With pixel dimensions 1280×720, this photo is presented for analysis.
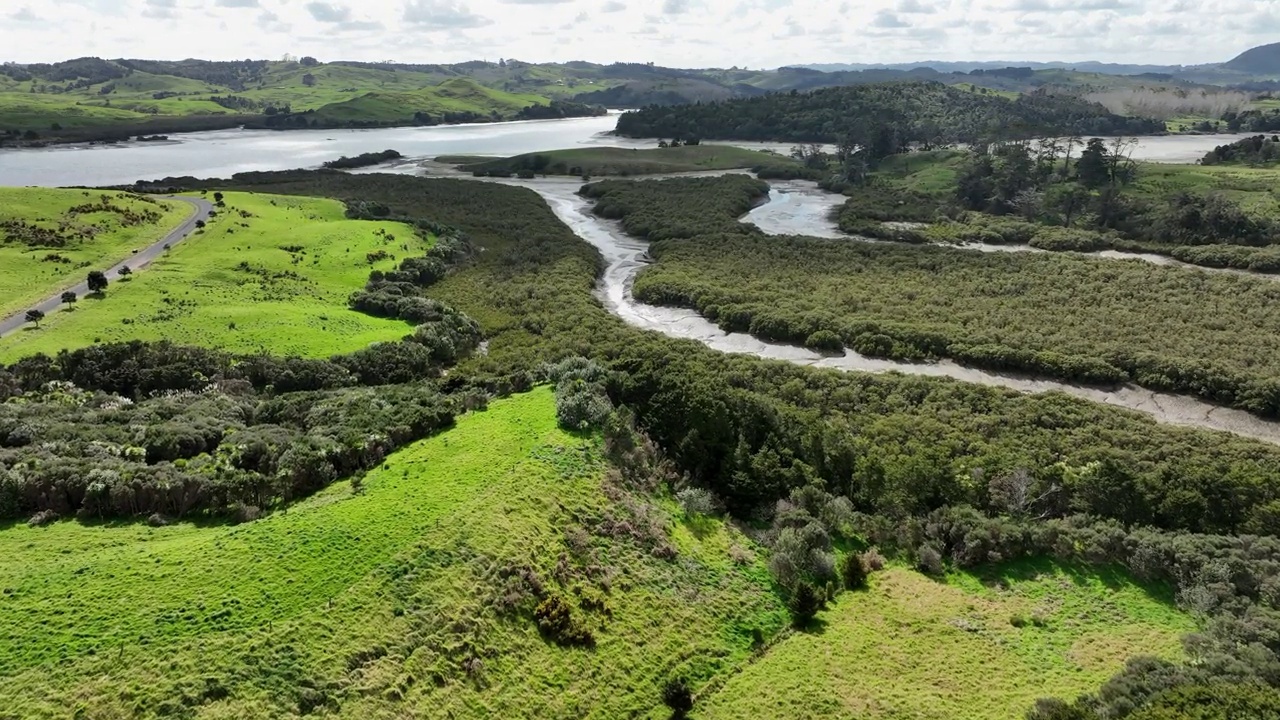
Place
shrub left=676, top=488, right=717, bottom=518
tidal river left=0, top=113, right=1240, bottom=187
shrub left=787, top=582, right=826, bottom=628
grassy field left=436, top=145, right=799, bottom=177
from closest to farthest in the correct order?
shrub left=787, top=582, right=826, bottom=628
shrub left=676, top=488, right=717, bottom=518
tidal river left=0, top=113, right=1240, bottom=187
grassy field left=436, top=145, right=799, bottom=177

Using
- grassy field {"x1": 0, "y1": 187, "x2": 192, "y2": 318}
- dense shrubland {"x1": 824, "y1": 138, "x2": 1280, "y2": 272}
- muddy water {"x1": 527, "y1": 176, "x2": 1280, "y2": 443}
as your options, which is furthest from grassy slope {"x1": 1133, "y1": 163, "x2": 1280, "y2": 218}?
grassy field {"x1": 0, "y1": 187, "x2": 192, "y2": 318}

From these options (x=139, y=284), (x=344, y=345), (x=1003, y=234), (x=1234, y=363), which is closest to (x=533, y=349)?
(x=344, y=345)

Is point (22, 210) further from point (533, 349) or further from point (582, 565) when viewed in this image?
point (582, 565)

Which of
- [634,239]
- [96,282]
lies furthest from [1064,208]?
[96,282]

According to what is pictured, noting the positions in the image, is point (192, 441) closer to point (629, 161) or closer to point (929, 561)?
point (929, 561)

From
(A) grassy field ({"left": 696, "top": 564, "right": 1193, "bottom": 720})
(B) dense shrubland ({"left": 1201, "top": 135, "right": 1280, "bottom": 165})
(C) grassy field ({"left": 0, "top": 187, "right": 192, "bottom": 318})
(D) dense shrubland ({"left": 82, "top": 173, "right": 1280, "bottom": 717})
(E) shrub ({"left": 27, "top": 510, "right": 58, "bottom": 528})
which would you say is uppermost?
(B) dense shrubland ({"left": 1201, "top": 135, "right": 1280, "bottom": 165})

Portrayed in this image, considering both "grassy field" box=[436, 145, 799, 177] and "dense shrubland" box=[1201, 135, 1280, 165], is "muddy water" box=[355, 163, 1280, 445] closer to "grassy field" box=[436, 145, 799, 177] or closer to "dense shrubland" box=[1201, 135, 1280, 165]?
"grassy field" box=[436, 145, 799, 177]
